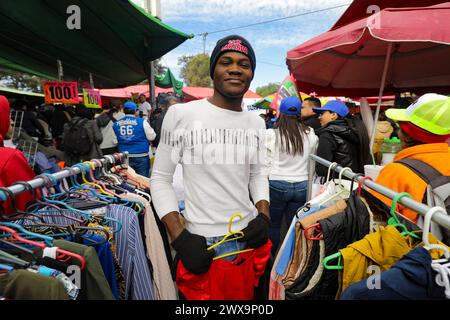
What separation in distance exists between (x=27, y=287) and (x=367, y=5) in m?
4.65

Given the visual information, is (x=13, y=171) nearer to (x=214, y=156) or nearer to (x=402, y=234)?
(x=214, y=156)

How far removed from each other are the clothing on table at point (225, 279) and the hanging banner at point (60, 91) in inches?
197

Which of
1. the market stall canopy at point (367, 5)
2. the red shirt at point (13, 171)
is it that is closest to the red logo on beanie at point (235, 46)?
the red shirt at point (13, 171)

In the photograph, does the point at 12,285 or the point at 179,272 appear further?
the point at 179,272

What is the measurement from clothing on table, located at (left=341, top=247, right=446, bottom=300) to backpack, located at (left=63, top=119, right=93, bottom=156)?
15.9 ft

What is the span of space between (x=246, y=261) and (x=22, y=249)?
3.16 ft

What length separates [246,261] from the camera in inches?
54.8

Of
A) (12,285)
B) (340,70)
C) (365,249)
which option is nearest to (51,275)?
(12,285)

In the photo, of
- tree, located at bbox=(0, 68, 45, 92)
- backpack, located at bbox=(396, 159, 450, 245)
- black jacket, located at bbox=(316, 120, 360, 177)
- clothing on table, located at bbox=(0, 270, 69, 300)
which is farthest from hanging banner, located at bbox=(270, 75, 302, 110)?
tree, located at bbox=(0, 68, 45, 92)

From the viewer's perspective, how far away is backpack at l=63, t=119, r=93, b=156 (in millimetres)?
4625

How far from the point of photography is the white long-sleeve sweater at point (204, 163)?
52.0 inches

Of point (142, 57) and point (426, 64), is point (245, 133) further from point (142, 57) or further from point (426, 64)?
point (142, 57)

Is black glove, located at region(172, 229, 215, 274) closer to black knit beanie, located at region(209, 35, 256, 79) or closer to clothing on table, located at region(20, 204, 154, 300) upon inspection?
clothing on table, located at region(20, 204, 154, 300)

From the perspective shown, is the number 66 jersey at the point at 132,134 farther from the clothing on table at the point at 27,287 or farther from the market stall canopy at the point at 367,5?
the clothing on table at the point at 27,287
